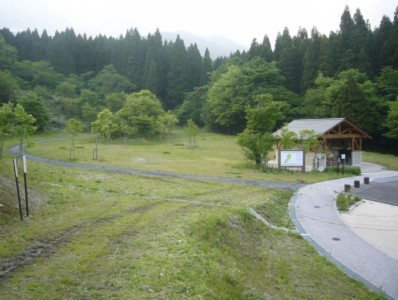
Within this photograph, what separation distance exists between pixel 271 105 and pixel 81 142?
22699 millimetres

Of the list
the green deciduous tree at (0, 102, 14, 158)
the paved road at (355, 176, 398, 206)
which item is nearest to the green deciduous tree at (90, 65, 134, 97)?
the green deciduous tree at (0, 102, 14, 158)

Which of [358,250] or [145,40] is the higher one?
[145,40]

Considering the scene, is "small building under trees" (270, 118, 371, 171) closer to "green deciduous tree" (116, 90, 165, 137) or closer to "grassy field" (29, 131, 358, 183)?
"grassy field" (29, 131, 358, 183)

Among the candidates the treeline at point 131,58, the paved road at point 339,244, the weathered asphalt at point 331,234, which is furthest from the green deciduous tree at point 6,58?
the paved road at point 339,244

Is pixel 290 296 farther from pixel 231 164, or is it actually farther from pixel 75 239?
pixel 231 164

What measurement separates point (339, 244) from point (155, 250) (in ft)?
19.1

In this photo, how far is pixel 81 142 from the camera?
3716 centimetres

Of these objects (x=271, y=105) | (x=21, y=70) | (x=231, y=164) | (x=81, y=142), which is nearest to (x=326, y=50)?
(x=271, y=105)

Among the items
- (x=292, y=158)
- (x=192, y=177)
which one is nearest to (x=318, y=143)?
(x=292, y=158)

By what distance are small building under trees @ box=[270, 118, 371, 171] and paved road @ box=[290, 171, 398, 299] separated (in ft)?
25.6

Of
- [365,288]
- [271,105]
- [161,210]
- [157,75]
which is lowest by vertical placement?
[365,288]

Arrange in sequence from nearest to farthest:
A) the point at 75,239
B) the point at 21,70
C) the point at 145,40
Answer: the point at 75,239, the point at 21,70, the point at 145,40

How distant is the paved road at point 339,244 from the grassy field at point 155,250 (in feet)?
1.42

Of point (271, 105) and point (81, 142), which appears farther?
point (81, 142)
